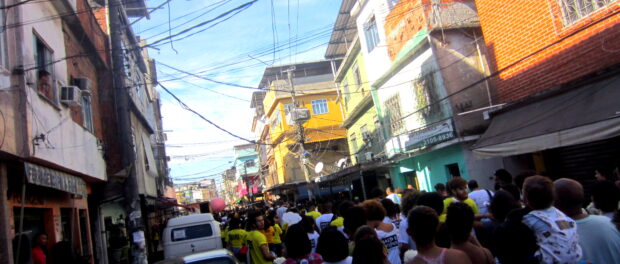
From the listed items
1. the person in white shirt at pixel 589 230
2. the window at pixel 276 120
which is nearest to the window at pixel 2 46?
the person in white shirt at pixel 589 230

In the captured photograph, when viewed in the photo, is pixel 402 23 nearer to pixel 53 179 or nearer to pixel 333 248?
pixel 53 179

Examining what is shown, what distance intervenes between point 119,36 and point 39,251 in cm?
475

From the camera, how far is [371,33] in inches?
734

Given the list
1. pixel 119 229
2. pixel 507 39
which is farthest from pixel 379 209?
pixel 119 229

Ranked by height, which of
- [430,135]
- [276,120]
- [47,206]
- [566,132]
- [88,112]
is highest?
[276,120]

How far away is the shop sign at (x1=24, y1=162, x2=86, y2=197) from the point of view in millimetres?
7018

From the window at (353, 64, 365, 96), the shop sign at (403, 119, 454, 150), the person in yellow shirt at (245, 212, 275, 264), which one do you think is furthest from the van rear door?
the window at (353, 64, 365, 96)

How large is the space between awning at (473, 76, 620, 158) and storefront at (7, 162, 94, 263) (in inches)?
342

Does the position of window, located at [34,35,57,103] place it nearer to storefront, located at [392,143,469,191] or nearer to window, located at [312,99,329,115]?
storefront, located at [392,143,469,191]

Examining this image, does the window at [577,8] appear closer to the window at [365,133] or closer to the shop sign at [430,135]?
the shop sign at [430,135]

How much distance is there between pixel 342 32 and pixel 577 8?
15223mm

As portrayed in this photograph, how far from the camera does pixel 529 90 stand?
10.7 meters

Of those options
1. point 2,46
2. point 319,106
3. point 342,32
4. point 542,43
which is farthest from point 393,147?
point 319,106

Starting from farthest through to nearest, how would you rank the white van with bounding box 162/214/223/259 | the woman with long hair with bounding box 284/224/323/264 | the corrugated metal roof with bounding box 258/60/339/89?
the corrugated metal roof with bounding box 258/60/339/89 < the white van with bounding box 162/214/223/259 < the woman with long hair with bounding box 284/224/323/264
